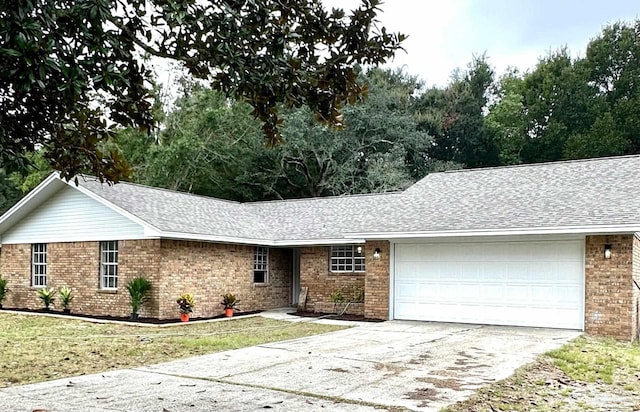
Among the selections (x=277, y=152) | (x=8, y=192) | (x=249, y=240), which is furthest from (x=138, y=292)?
(x=8, y=192)

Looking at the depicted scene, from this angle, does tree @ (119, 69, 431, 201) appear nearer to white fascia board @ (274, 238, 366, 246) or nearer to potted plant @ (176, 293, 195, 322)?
white fascia board @ (274, 238, 366, 246)

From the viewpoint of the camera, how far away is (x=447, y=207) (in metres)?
16.1

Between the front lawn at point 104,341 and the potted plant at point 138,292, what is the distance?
79cm

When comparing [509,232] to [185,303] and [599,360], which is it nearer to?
[599,360]

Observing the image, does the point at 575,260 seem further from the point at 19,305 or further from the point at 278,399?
the point at 19,305

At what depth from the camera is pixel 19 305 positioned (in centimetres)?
1919

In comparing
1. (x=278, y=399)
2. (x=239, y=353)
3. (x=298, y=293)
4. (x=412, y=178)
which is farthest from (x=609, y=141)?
(x=278, y=399)

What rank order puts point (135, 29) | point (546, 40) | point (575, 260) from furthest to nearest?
point (546, 40) → point (575, 260) → point (135, 29)

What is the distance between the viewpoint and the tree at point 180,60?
15.5ft

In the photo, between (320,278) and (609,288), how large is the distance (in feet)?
27.4

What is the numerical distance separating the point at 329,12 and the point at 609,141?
101 ft

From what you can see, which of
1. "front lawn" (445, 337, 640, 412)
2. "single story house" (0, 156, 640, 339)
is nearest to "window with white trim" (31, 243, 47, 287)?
"single story house" (0, 156, 640, 339)

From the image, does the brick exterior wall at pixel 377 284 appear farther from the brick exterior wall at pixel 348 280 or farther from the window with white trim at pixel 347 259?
the window with white trim at pixel 347 259

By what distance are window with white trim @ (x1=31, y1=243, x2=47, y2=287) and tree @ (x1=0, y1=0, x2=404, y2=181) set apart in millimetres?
14086
